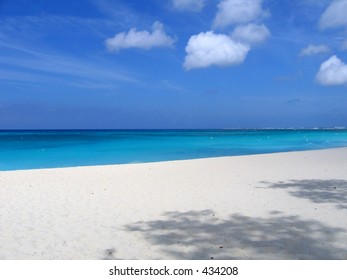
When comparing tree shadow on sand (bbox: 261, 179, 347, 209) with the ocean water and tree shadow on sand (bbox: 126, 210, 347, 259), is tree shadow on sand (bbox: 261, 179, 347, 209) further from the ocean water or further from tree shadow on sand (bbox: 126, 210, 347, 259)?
the ocean water

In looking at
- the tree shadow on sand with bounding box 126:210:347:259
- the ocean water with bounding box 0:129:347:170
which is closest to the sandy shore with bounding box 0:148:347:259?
the tree shadow on sand with bounding box 126:210:347:259

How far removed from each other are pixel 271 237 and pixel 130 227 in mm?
2820

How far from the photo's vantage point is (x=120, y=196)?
31.9 ft

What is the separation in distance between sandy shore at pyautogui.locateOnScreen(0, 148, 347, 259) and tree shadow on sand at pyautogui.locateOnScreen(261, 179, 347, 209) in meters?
0.03

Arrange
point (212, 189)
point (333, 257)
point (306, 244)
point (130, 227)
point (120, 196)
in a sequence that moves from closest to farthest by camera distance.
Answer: point (333, 257), point (306, 244), point (130, 227), point (120, 196), point (212, 189)

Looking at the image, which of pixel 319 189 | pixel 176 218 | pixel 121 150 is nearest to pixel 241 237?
pixel 176 218

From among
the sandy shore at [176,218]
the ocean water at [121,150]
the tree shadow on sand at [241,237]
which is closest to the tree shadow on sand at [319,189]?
the sandy shore at [176,218]

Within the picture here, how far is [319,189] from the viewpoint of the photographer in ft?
32.8

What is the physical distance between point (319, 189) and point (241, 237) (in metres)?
5.37

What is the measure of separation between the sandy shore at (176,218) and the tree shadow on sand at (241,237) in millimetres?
16

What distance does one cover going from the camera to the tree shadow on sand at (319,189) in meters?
8.47

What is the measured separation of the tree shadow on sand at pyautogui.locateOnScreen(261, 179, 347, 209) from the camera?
8469 mm

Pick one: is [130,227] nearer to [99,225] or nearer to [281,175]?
[99,225]
